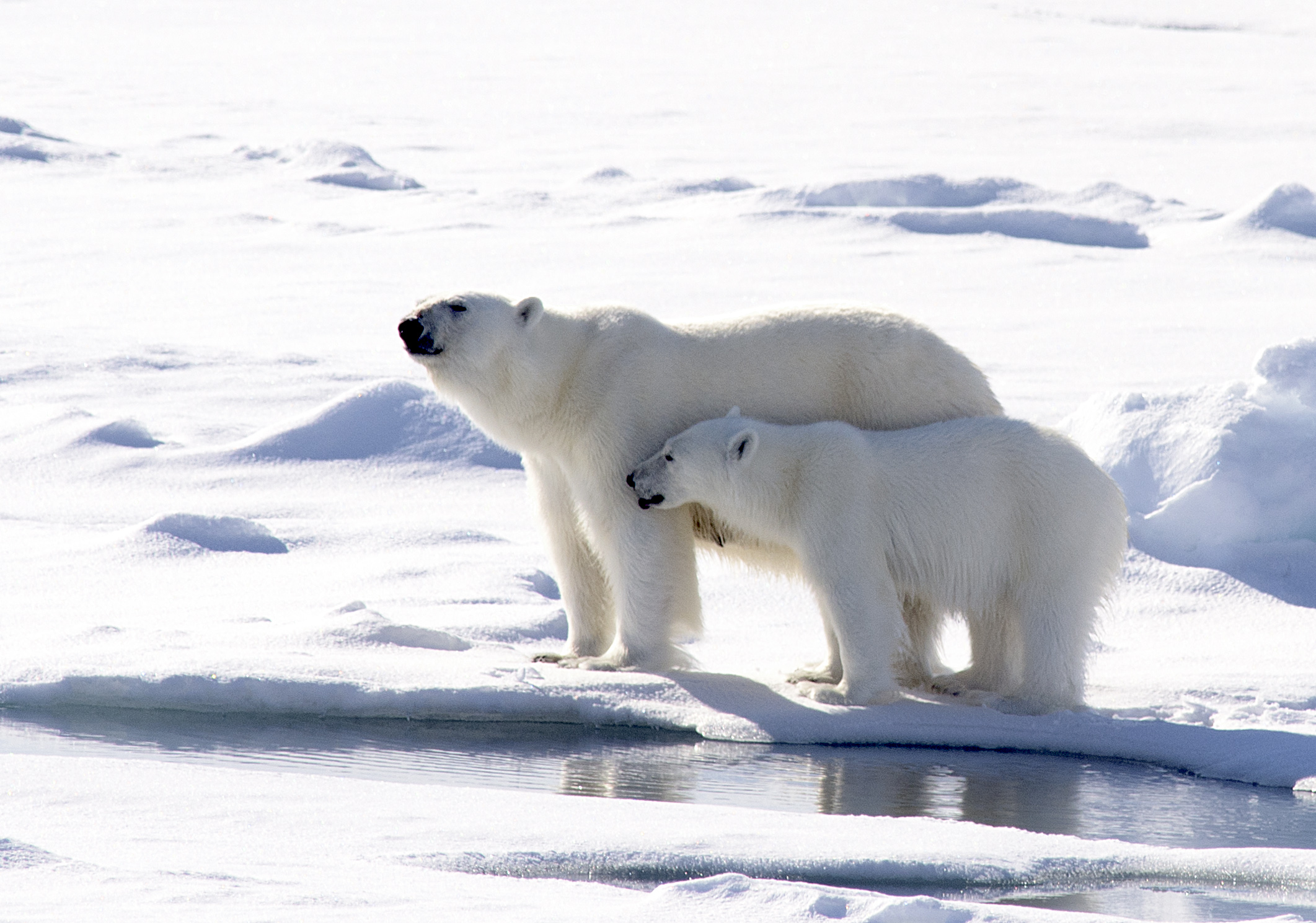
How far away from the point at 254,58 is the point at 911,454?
2921 cm

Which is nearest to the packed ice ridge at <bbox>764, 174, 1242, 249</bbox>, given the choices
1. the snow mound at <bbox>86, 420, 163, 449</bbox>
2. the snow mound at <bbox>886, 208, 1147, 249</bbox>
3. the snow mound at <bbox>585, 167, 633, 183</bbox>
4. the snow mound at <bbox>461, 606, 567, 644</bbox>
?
the snow mound at <bbox>886, 208, 1147, 249</bbox>

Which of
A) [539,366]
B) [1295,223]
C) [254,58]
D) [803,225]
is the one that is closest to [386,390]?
[539,366]

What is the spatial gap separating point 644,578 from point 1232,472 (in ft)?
8.79

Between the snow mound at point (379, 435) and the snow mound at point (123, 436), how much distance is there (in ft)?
1.75

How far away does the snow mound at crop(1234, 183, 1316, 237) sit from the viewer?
14281 millimetres

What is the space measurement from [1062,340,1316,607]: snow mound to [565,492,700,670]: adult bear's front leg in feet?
6.38

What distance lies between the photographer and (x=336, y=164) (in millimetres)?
18906

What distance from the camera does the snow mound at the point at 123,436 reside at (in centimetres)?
822

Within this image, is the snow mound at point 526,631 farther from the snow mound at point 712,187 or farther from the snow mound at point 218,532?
the snow mound at point 712,187

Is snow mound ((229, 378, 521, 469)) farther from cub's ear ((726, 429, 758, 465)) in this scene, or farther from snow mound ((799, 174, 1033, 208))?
snow mound ((799, 174, 1033, 208))

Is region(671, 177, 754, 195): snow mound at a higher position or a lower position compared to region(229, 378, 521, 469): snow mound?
higher

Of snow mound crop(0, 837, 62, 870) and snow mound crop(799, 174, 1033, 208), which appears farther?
snow mound crop(799, 174, 1033, 208)

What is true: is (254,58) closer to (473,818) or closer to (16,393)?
(16,393)

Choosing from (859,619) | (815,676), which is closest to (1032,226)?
(815,676)
